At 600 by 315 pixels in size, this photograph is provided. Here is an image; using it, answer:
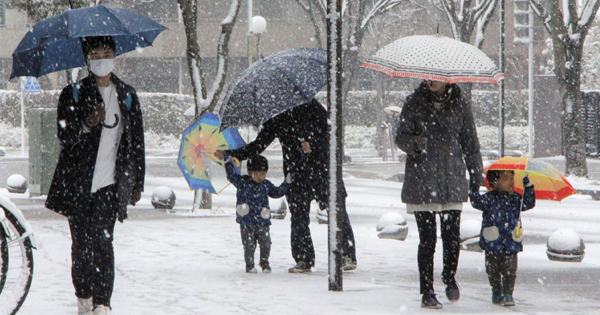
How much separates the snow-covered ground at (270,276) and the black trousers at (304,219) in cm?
21

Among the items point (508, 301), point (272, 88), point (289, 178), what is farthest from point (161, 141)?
point (508, 301)

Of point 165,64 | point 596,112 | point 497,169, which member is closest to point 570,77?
point 596,112

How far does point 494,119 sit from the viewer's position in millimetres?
40688

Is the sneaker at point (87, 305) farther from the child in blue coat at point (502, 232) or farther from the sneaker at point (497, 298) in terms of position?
the sneaker at point (497, 298)

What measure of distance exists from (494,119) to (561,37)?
71.6 ft

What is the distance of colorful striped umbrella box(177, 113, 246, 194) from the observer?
7879mm

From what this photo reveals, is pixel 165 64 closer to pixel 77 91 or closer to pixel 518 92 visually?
pixel 518 92

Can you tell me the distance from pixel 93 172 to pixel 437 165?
7.95 feet

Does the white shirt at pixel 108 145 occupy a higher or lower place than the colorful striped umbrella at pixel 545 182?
higher

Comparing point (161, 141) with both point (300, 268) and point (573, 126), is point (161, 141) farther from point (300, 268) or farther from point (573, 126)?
point (300, 268)

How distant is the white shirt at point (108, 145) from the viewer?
206 inches

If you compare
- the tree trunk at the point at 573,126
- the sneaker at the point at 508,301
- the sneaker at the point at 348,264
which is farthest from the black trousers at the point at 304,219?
the tree trunk at the point at 573,126

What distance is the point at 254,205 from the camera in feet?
24.2

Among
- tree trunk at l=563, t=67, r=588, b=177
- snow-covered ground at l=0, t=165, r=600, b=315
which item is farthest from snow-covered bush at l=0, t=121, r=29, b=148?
snow-covered ground at l=0, t=165, r=600, b=315
